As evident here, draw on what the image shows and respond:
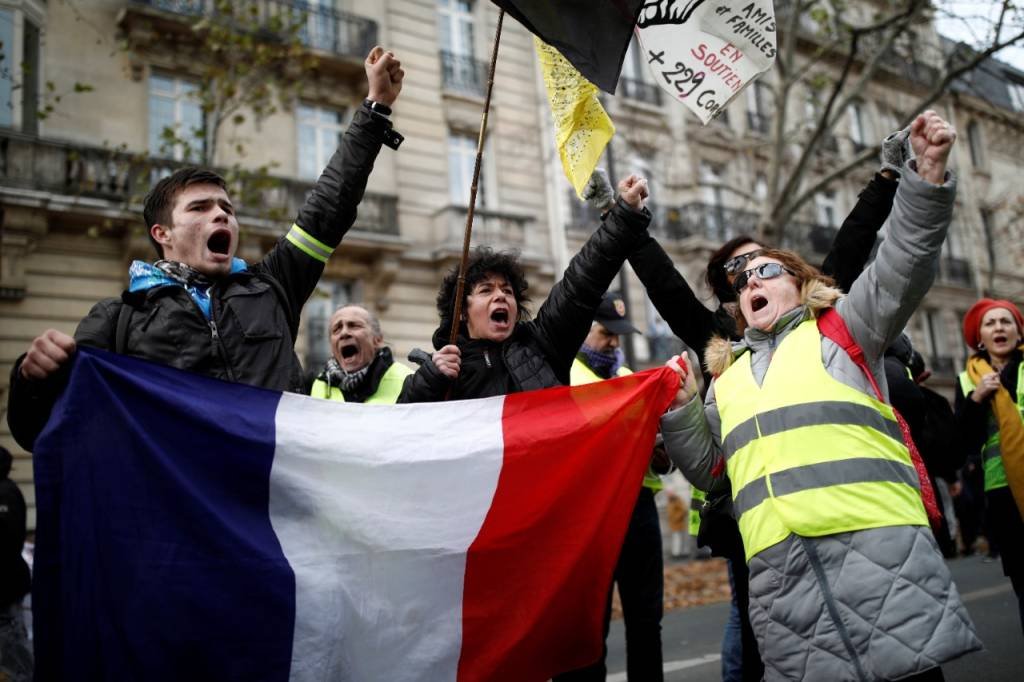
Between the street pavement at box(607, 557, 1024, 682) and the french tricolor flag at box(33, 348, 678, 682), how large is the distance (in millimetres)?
1841

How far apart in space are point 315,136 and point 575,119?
15.6 meters

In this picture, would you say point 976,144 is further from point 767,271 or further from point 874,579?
point 874,579

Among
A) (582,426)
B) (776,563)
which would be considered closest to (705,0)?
(582,426)

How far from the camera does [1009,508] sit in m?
4.70

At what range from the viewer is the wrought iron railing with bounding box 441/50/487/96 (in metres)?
20.4

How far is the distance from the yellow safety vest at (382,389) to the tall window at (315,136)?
1405 cm

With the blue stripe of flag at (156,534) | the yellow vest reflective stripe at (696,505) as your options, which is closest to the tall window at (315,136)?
the yellow vest reflective stripe at (696,505)

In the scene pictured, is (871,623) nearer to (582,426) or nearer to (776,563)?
(776,563)

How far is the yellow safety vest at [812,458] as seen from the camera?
2.58 metres

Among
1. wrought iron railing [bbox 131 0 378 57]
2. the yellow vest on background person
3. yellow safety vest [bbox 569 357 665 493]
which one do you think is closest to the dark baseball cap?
yellow safety vest [bbox 569 357 665 493]

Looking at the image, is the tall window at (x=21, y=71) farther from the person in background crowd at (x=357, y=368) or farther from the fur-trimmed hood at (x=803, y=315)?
the fur-trimmed hood at (x=803, y=315)

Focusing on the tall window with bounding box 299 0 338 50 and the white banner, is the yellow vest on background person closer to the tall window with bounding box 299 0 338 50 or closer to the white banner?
the white banner

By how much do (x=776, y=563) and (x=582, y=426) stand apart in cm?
89

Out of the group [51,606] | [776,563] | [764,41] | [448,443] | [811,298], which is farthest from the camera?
[764,41]
